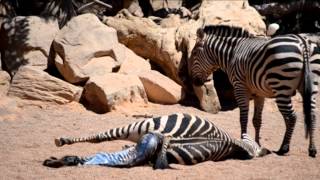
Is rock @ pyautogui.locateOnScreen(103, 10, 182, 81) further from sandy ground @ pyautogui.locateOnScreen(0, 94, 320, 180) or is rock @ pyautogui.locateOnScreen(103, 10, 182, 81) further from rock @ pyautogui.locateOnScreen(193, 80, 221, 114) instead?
sandy ground @ pyautogui.locateOnScreen(0, 94, 320, 180)

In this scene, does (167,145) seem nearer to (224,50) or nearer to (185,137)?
(185,137)

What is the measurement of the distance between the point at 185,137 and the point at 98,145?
4.59 ft

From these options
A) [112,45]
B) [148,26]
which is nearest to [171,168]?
[112,45]

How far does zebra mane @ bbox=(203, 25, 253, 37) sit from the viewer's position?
7.74 meters

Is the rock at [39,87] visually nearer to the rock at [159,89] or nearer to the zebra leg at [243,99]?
the rock at [159,89]

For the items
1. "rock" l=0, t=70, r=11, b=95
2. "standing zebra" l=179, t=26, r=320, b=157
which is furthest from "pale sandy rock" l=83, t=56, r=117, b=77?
"standing zebra" l=179, t=26, r=320, b=157

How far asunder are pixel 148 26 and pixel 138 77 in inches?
62.5

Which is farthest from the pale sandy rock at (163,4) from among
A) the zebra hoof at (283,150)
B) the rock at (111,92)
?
the zebra hoof at (283,150)

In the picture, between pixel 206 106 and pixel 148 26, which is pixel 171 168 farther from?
pixel 148 26

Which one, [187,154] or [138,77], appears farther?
[138,77]

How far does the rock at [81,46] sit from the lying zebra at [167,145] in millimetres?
3602

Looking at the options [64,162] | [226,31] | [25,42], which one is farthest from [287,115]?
[25,42]

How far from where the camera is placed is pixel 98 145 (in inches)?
256

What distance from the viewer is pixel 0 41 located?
10320 mm
